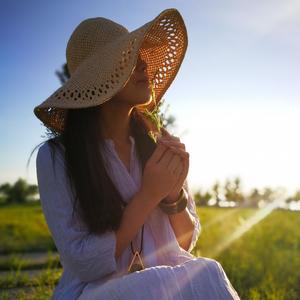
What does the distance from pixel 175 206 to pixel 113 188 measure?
0.33 m

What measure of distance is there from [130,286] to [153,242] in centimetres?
55

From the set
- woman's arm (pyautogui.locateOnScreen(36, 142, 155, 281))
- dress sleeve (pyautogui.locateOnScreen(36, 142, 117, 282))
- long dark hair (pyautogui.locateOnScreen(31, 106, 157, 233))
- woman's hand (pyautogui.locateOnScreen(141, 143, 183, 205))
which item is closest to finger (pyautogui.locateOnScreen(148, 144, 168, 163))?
woman's hand (pyautogui.locateOnScreen(141, 143, 183, 205))

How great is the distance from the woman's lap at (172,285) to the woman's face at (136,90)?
33.6 inches

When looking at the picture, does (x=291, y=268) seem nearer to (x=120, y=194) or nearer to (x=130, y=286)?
(x=120, y=194)

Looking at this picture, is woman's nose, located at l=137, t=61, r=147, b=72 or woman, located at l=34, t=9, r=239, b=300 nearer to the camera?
woman, located at l=34, t=9, r=239, b=300

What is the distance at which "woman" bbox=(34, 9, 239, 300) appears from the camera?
1.92 meters

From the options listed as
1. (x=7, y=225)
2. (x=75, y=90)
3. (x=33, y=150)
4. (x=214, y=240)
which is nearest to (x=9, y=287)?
(x=33, y=150)

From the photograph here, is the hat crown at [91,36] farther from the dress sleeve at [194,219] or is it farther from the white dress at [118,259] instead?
the dress sleeve at [194,219]

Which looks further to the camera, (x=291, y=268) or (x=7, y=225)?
(x=7, y=225)

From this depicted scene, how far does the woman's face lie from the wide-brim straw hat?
0.14 m

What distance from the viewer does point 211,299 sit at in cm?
185

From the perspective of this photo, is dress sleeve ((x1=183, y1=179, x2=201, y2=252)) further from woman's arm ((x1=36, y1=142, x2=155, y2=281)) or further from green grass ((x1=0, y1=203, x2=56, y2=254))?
green grass ((x1=0, y1=203, x2=56, y2=254))

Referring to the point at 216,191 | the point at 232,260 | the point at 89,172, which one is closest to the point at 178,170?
the point at 89,172

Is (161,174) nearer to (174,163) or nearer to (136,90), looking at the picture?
(174,163)
